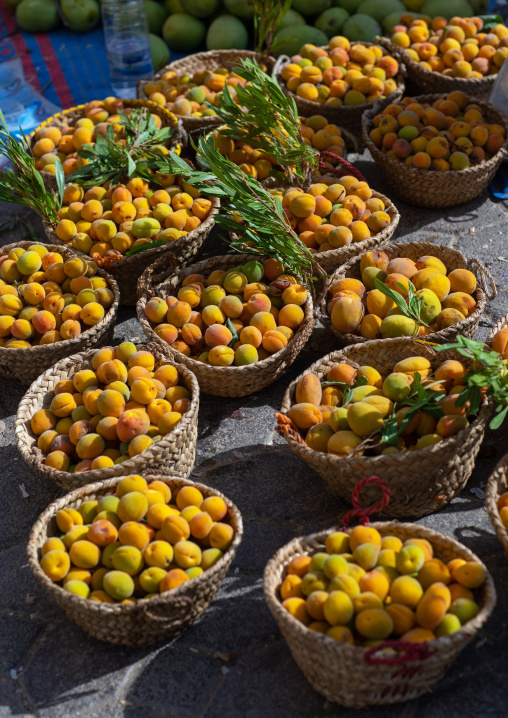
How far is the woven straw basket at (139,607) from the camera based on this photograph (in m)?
1.71

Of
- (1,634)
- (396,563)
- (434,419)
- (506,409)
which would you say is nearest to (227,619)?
(396,563)

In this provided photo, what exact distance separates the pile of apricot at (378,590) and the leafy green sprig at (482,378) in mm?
458

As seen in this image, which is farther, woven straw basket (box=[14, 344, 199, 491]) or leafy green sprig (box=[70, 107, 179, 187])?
leafy green sprig (box=[70, 107, 179, 187])

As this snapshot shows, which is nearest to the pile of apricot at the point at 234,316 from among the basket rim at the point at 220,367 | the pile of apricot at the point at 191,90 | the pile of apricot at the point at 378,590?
the basket rim at the point at 220,367

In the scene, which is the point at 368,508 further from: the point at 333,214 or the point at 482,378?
the point at 333,214

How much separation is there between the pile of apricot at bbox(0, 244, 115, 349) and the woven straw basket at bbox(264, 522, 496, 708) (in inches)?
53.0

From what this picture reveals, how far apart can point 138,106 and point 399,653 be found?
322 centimetres

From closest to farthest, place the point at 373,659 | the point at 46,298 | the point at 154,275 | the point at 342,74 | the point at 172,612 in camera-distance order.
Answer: the point at 373,659
the point at 172,612
the point at 46,298
the point at 154,275
the point at 342,74

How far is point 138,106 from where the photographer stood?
3.74 m

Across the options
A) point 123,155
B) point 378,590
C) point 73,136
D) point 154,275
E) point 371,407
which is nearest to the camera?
point 378,590

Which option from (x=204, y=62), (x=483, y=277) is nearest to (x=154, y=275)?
(x=483, y=277)

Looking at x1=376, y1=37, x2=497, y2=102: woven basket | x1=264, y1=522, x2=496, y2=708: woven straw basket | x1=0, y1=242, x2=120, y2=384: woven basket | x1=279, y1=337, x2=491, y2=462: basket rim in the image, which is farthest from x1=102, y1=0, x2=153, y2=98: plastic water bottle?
x1=264, y1=522, x2=496, y2=708: woven straw basket

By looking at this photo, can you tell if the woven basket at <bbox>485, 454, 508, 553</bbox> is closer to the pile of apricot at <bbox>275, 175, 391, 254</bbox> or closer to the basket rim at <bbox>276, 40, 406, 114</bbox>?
the pile of apricot at <bbox>275, 175, 391, 254</bbox>

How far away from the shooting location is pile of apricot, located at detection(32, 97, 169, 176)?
3.36 metres
